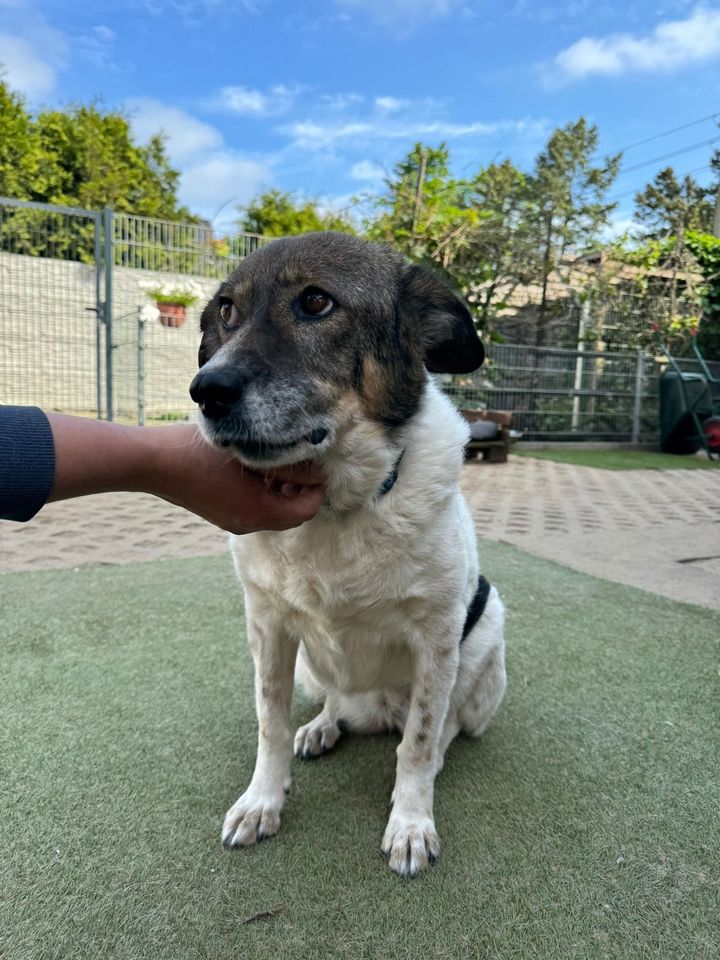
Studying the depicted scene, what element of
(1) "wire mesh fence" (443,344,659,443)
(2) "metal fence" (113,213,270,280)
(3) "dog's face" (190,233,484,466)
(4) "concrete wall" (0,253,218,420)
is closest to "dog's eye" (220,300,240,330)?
(3) "dog's face" (190,233,484,466)

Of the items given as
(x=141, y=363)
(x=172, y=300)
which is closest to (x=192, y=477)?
(x=141, y=363)

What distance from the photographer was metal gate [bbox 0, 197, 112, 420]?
9.31 metres

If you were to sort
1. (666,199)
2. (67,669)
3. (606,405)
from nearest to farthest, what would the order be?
1. (67,669)
2. (606,405)
3. (666,199)

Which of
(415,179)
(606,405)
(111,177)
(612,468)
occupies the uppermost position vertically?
(111,177)

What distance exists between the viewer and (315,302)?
1.61 meters

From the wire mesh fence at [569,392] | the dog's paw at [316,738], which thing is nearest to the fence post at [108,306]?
the wire mesh fence at [569,392]

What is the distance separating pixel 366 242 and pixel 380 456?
69cm

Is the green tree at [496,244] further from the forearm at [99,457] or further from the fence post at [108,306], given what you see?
the forearm at [99,457]

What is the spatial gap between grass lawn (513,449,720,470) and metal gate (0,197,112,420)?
7550 millimetres

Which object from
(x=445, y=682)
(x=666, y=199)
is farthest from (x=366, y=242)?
(x=666, y=199)

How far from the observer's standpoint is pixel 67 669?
233 centimetres

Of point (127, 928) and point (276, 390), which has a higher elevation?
point (276, 390)

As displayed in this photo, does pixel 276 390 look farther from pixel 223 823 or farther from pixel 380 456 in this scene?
pixel 223 823

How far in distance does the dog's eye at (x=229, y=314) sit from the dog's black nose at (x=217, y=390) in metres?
0.38
